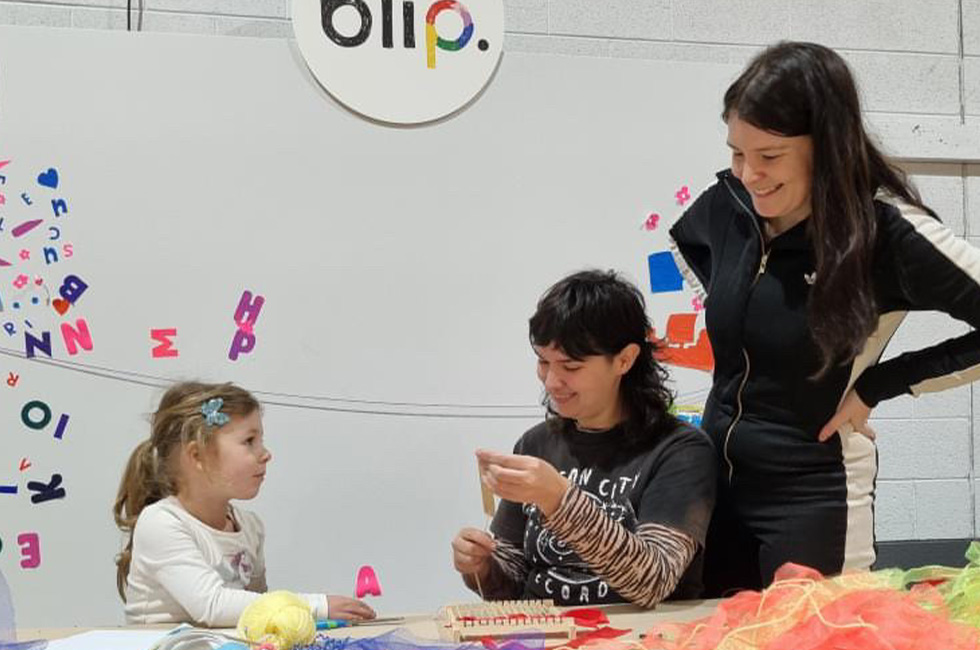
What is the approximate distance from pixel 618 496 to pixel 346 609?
41 centimetres

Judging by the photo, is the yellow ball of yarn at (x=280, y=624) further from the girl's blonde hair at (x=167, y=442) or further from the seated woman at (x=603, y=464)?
the girl's blonde hair at (x=167, y=442)

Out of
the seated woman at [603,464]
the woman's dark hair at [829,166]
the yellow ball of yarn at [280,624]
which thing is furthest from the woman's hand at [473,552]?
the woman's dark hair at [829,166]

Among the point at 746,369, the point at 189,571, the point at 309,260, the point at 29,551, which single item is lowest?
the point at 29,551

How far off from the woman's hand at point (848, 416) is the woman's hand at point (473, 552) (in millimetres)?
486

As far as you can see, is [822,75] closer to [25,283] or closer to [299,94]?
[299,94]

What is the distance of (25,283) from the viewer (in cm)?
204

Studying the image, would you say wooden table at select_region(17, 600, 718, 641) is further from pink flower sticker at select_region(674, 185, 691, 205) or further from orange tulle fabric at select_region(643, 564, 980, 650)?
pink flower sticker at select_region(674, 185, 691, 205)

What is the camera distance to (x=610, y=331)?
1.55 m

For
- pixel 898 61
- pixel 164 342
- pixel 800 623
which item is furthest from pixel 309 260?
pixel 898 61

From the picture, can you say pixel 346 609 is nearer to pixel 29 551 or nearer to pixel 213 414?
pixel 213 414

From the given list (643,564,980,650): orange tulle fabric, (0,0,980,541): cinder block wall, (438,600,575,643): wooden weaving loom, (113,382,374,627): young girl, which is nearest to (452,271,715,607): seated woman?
(438,600,575,643): wooden weaving loom

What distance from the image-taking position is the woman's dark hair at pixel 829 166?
4.39 ft

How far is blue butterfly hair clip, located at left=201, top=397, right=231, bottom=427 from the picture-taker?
1803mm

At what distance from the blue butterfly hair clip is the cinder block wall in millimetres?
1150
